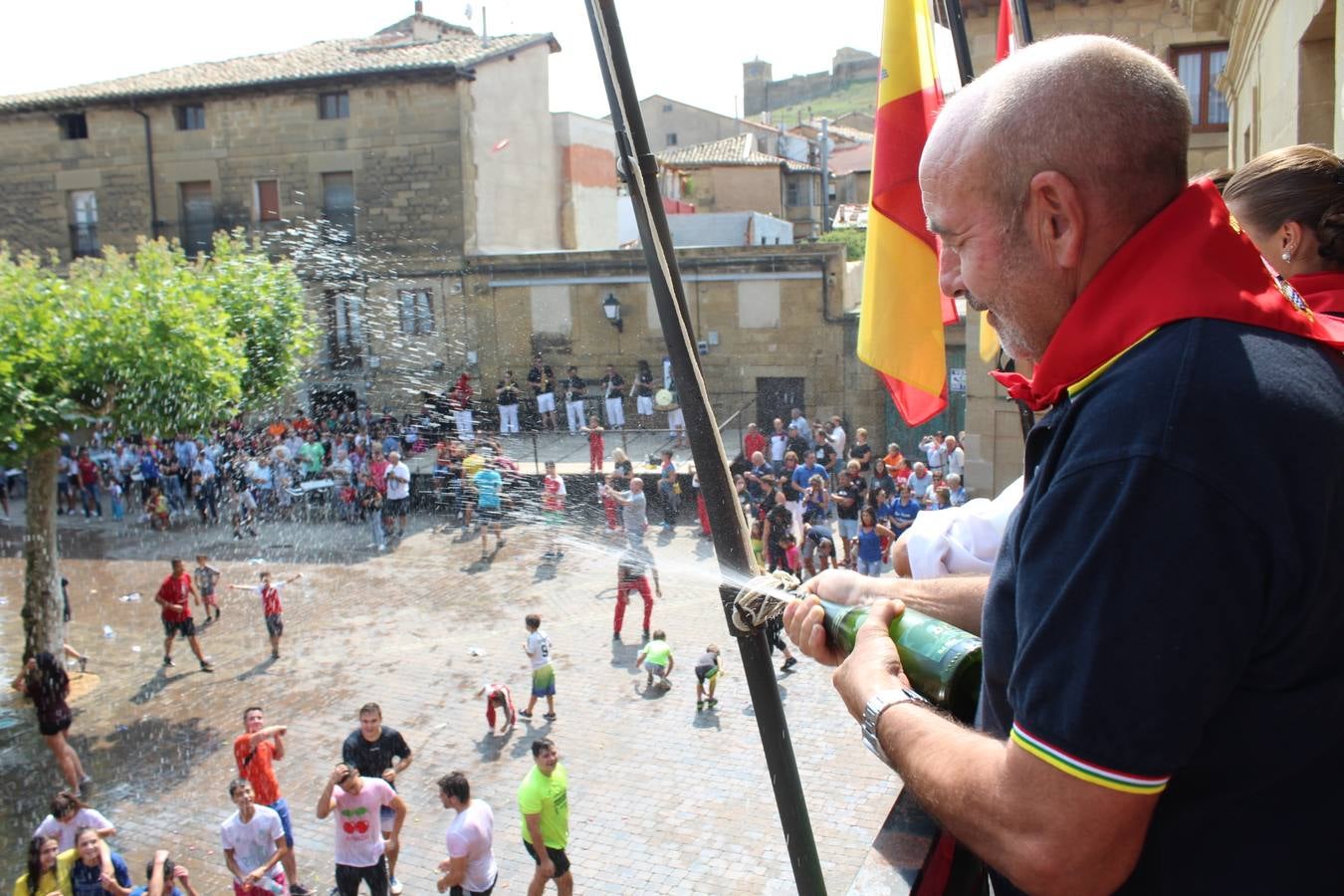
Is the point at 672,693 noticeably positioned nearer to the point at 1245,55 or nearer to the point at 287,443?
the point at 1245,55

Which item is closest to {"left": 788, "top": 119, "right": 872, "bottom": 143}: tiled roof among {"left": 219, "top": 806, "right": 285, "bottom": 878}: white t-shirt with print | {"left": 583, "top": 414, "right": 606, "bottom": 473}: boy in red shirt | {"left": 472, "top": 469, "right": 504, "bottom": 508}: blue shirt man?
{"left": 472, "top": 469, "right": 504, "bottom": 508}: blue shirt man

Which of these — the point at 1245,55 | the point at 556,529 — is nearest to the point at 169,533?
the point at 556,529

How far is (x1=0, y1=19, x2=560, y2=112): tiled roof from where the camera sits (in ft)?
90.9

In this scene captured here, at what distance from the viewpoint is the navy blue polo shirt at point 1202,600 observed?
990mm

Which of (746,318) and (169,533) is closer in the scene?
(169,533)

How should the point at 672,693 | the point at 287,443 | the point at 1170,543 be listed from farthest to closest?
the point at 287,443 → the point at 672,693 → the point at 1170,543

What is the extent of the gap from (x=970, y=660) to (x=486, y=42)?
2965 centimetres

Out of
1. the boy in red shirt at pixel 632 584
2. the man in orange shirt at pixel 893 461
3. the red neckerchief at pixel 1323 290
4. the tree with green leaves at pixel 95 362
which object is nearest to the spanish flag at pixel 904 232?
the red neckerchief at pixel 1323 290

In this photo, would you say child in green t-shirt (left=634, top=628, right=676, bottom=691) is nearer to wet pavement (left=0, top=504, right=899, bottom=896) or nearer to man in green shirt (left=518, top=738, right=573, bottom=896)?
wet pavement (left=0, top=504, right=899, bottom=896)

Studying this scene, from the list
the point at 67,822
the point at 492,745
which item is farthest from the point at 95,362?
the point at 492,745

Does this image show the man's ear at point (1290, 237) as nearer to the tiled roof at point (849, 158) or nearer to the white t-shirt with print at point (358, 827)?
the white t-shirt with print at point (358, 827)

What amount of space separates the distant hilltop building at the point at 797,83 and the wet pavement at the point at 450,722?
274 ft

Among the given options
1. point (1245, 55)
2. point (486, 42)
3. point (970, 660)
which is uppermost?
point (486, 42)

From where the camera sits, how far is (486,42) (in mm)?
28656
